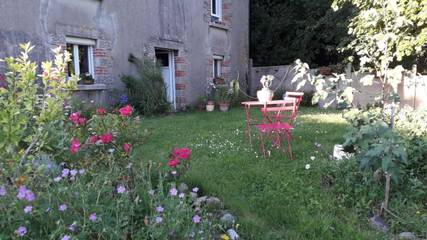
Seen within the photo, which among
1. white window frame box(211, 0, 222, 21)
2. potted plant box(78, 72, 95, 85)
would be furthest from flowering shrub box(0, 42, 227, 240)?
white window frame box(211, 0, 222, 21)

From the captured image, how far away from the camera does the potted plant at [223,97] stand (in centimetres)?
1064

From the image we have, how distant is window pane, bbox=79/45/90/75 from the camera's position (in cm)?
770

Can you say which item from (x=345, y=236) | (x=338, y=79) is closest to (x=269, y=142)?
(x=338, y=79)

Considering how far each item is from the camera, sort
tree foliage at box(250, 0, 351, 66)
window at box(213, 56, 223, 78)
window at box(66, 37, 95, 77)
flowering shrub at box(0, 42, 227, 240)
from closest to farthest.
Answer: flowering shrub at box(0, 42, 227, 240)
window at box(66, 37, 95, 77)
window at box(213, 56, 223, 78)
tree foliage at box(250, 0, 351, 66)

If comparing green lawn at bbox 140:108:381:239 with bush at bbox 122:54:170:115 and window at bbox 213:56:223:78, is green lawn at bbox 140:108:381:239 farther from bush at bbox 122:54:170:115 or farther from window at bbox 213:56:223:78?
window at bbox 213:56:223:78

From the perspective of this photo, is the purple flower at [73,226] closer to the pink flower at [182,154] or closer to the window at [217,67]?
the pink flower at [182,154]

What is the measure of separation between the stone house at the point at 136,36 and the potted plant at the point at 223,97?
2.62ft

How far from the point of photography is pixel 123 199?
6.97ft

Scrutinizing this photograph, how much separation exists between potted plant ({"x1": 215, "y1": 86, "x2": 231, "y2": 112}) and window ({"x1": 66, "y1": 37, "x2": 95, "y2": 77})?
13.3ft

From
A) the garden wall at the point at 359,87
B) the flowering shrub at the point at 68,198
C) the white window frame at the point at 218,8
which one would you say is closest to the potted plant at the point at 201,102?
the garden wall at the point at 359,87

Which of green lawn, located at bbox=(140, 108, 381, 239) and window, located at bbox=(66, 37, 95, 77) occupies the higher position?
window, located at bbox=(66, 37, 95, 77)

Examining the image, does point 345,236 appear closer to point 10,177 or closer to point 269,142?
point 10,177

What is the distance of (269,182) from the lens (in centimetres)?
373

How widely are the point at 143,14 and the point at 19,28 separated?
3.44 meters
